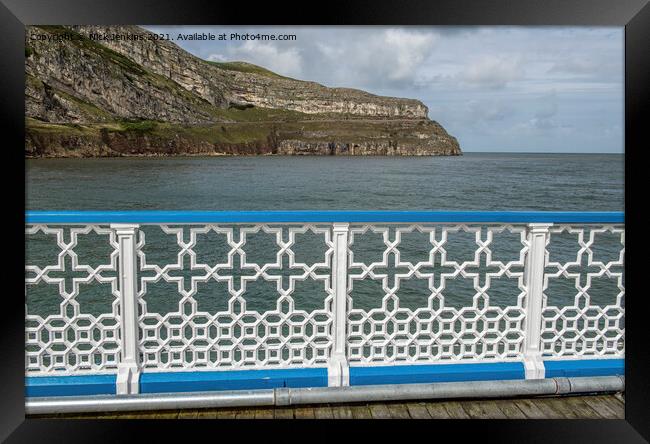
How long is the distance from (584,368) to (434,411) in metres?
0.88

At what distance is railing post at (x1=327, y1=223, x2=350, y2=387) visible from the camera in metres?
2.62

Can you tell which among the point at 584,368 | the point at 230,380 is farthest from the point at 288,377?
the point at 584,368

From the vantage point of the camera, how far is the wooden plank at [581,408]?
2625 mm

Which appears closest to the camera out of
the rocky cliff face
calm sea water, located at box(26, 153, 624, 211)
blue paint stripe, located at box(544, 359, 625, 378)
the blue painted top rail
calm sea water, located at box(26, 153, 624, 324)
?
the blue painted top rail

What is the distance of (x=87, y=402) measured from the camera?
8.32ft

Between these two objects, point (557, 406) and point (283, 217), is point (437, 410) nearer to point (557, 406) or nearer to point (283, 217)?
point (557, 406)

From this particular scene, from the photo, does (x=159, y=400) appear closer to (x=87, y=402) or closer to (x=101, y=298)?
(x=87, y=402)

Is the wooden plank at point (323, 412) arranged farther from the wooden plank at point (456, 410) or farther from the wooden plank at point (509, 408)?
the wooden plank at point (509, 408)

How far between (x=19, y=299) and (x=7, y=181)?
49cm

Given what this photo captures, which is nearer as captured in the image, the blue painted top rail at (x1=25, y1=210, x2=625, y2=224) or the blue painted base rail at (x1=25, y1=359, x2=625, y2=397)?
the blue painted top rail at (x1=25, y1=210, x2=625, y2=224)

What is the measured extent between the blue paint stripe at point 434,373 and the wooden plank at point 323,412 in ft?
0.60

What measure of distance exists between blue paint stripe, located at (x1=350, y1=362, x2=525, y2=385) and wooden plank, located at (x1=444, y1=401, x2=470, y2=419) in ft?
0.38

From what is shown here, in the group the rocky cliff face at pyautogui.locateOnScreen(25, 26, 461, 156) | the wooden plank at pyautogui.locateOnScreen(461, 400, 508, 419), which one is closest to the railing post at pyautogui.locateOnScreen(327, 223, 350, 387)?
the wooden plank at pyautogui.locateOnScreen(461, 400, 508, 419)

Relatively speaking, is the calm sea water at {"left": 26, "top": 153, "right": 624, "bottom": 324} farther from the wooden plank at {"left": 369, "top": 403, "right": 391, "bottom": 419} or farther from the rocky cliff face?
the rocky cliff face
